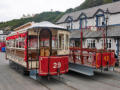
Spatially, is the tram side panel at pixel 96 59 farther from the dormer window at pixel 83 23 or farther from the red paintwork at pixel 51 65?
the dormer window at pixel 83 23

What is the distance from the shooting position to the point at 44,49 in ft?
34.3

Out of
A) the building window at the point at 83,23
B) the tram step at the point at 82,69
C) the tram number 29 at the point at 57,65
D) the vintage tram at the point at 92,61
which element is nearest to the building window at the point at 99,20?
the building window at the point at 83,23

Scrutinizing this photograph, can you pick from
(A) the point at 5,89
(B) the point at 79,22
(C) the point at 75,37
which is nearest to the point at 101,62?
(A) the point at 5,89

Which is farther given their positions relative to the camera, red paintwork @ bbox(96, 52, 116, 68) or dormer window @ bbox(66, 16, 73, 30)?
dormer window @ bbox(66, 16, 73, 30)

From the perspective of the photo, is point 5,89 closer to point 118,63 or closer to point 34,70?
point 34,70

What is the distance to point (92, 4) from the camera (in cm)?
5169

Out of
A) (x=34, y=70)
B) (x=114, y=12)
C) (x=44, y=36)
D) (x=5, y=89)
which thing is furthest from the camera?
(x=114, y=12)

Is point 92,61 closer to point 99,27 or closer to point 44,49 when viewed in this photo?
point 44,49

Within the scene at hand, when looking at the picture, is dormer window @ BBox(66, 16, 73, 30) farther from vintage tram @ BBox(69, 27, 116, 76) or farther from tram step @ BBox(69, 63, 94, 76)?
tram step @ BBox(69, 63, 94, 76)

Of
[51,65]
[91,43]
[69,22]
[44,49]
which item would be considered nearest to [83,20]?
[69,22]

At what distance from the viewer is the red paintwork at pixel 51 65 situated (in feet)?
26.4

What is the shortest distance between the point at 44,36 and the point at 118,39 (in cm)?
1028

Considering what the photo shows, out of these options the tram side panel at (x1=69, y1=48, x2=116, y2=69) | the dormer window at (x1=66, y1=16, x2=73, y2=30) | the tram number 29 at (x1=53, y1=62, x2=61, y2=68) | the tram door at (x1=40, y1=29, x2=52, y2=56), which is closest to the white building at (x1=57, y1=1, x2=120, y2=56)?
the dormer window at (x1=66, y1=16, x2=73, y2=30)

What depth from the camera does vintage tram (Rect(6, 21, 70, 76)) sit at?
26.8 feet
